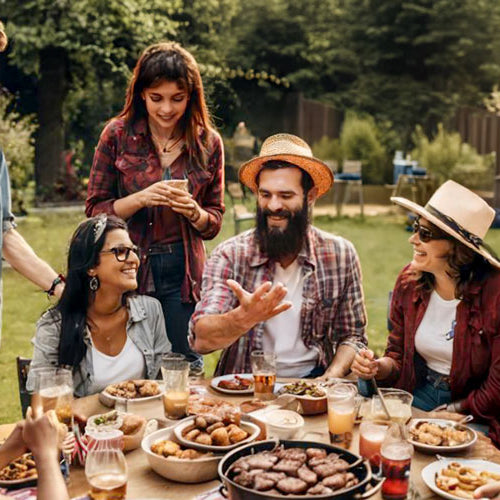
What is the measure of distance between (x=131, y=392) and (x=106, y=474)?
29.5 inches

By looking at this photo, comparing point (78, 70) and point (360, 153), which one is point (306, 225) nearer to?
point (78, 70)

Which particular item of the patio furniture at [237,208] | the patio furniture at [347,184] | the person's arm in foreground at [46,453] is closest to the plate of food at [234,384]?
the person's arm in foreground at [46,453]

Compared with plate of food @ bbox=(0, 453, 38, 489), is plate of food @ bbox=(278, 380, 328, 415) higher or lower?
higher

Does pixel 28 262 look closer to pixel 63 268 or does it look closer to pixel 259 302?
pixel 63 268

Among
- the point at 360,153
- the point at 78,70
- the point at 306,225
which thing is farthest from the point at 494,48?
the point at 306,225

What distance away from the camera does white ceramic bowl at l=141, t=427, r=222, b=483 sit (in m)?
2.30

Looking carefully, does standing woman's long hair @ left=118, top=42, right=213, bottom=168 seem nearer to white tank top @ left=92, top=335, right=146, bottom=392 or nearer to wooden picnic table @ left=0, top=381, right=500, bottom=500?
white tank top @ left=92, top=335, right=146, bottom=392

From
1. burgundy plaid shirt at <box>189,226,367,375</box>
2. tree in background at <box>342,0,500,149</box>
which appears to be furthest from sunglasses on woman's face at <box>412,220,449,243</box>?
tree in background at <box>342,0,500,149</box>

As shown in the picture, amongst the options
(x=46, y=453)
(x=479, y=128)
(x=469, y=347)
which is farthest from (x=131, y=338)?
(x=479, y=128)

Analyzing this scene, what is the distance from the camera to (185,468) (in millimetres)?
2305

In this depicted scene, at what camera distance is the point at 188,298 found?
405 centimetres

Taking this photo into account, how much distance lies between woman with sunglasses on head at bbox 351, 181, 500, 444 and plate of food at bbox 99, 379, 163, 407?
0.98 meters

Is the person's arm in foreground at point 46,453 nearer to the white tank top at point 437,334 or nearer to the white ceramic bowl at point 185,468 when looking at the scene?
the white ceramic bowl at point 185,468

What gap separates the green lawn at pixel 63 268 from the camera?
6.77 meters
